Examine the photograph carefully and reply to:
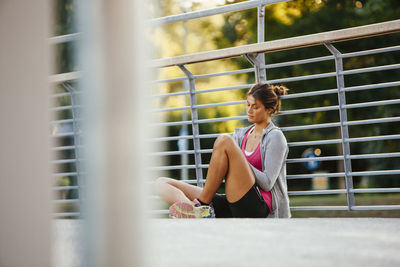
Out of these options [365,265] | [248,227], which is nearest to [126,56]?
[365,265]

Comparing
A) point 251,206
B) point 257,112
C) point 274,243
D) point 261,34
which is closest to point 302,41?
point 261,34

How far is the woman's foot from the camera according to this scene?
10.9 feet

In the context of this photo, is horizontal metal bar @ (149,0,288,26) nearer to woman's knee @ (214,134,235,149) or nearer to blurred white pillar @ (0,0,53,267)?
woman's knee @ (214,134,235,149)

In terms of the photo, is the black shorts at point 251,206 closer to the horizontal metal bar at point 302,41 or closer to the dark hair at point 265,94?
the dark hair at point 265,94

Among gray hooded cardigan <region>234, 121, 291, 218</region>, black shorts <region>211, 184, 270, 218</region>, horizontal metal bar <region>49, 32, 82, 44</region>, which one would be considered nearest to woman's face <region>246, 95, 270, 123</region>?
gray hooded cardigan <region>234, 121, 291, 218</region>

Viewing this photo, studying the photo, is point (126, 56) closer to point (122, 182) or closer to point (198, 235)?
point (122, 182)

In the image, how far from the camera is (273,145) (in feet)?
11.3

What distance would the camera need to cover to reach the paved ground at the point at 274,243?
0.99 metres

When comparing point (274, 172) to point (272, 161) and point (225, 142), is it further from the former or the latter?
point (225, 142)

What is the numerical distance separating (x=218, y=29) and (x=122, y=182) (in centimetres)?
1817

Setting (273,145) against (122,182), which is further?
(273,145)

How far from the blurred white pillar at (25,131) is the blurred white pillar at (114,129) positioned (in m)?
0.14

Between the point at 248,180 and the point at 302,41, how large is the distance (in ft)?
3.04

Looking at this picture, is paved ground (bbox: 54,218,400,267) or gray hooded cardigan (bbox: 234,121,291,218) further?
gray hooded cardigan (bbox: 234,121,291,218)
